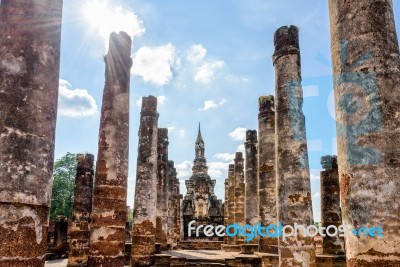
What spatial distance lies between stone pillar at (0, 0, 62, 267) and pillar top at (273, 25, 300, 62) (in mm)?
6526

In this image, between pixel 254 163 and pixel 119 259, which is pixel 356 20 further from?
pixel 254 163

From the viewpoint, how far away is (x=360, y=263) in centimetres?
318

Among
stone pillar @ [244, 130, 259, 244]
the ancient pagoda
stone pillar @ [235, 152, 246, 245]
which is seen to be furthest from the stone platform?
the ancient pagoda

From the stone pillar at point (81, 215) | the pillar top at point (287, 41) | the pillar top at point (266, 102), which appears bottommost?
the stone pillar at point (81, 215)

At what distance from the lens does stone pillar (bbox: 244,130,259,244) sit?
51.5ft

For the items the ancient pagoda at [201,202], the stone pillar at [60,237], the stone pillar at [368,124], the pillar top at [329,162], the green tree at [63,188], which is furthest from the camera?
the ancient pagoda at [201,202]

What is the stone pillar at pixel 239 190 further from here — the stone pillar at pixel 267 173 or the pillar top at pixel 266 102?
the pillar top at pixel 266 102

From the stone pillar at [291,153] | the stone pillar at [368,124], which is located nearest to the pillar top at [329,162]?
the stone pillar at [291,153]

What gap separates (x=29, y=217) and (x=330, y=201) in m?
12.2

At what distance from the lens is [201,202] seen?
41188 mm

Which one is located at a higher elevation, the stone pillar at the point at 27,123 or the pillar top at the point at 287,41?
the pillar top at the point at 287,41

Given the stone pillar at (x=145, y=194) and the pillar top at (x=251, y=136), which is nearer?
the stone pillar at (x=145, y=194)

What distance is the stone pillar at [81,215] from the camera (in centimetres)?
1259

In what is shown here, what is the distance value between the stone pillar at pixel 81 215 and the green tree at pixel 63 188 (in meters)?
22.1
